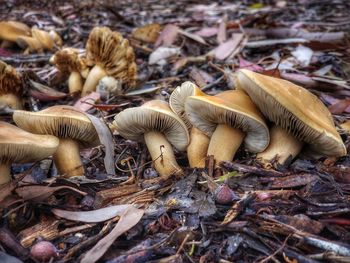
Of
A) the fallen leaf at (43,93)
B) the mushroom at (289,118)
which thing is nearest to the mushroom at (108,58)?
the fallen leaf at (43,93)

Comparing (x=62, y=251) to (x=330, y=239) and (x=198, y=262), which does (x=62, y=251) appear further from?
(x=330, y=239)

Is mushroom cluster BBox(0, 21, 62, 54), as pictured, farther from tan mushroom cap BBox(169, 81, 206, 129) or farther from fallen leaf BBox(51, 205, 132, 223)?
fallen leaf BBox(51, 205, 132, 223)

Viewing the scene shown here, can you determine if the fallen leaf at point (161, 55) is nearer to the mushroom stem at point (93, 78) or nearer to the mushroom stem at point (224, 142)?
the mushroom stem at point (93, 78)

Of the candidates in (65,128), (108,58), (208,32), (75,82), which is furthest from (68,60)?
(208,32)

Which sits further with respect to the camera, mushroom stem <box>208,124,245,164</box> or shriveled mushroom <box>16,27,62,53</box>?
shriveled mushroom <box>16,27,62,53</box>

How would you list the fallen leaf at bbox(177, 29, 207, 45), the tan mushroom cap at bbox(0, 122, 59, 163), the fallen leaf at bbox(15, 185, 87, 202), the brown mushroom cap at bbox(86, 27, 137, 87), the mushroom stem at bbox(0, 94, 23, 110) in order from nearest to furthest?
1. the tan mushroom cap at bbox(0, 122, 59, 163)
2. the fallen leaf at bbox(15, 185, 87, 202)
3. the mushroom stem at bbox(0, 94, 23, 110)
4. the brown mushroom cap at bbox(86, 27, 137, 87)
5. the fallen leaf at bbox(177, 29, 207, 45)

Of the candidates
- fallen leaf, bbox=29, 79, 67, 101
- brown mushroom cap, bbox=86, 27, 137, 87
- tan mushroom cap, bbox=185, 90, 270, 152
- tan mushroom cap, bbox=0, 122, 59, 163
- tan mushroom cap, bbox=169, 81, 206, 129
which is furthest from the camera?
brown mushroom cap, bbox=86, 27, 137, 87

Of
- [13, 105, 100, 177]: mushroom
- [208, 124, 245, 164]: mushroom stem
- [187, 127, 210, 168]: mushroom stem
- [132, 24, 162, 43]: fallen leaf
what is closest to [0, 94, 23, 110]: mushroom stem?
[13, 105, 100, 177]: mushroom
